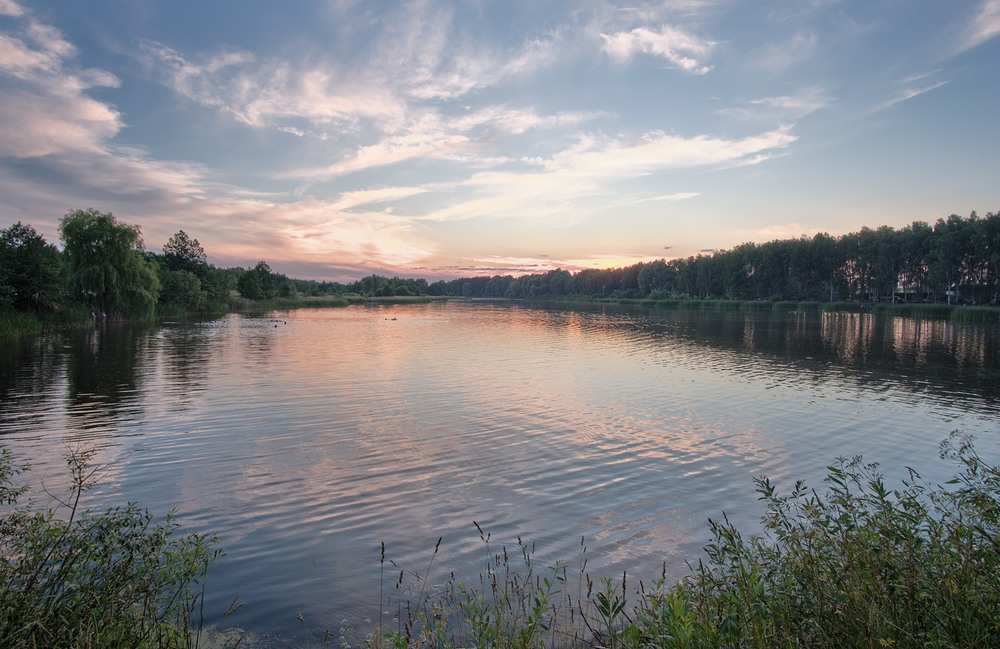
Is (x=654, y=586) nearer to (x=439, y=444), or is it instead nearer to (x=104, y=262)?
(x=439, y=444)

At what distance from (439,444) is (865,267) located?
10905cm

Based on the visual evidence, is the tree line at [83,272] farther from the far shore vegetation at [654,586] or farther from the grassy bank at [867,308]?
the grassy bank at [867,308]

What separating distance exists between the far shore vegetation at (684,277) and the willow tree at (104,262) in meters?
0.08

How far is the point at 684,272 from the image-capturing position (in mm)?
134625

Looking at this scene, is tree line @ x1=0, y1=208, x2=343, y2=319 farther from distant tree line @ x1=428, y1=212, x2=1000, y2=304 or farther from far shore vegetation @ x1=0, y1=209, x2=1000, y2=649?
distant tree line @ x1=428, y1=212, x2=1000, y2=304

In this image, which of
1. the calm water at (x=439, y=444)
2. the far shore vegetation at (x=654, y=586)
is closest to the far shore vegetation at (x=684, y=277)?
the calm water at (x=439, y=444)

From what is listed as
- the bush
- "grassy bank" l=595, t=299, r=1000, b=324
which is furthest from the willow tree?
"grassy bank" l=595, t=299, r=1000, b=324

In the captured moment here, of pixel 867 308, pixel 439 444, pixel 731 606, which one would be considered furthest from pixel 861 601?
pixel 867 308

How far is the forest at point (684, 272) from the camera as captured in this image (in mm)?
37250

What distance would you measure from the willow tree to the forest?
0.08 m

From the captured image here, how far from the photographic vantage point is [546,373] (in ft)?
72.6

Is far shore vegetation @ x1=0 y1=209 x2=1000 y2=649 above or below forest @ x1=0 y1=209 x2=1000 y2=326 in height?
below

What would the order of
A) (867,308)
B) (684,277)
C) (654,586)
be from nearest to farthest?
(654,586) → (867,308) → (684,277)

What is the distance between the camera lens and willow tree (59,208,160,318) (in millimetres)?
42469
